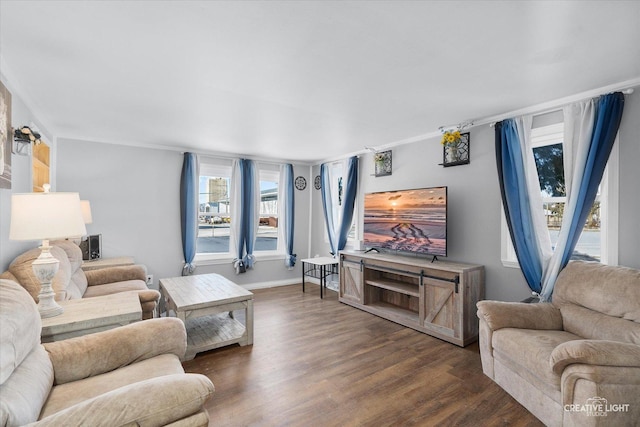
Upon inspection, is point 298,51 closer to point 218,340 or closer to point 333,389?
point 333,389

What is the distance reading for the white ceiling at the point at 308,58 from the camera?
1592 millimetres

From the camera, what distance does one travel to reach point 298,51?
6.42ft

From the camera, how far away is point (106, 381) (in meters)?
1.52

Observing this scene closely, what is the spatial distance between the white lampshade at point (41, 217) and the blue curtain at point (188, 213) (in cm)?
292

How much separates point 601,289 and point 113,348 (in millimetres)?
3319

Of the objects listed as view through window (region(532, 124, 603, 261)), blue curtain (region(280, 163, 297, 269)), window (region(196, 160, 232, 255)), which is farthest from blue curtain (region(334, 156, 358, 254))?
view through window (region(532, 124, 603, 261))

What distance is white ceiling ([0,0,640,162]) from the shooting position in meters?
1.59

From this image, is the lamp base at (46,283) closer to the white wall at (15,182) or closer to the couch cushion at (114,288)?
the white wall at (15,182)

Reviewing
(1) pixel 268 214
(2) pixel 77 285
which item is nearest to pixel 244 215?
(1) pixel 268 214

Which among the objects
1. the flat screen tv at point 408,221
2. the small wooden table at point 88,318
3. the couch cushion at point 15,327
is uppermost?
the flat screen tv at point 408,221

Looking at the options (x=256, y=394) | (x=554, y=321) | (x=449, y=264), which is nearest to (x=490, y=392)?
(x=554, y=321)

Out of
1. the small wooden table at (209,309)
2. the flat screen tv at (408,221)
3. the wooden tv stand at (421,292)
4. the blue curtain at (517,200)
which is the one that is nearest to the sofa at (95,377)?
the small wooden table at (209,309)

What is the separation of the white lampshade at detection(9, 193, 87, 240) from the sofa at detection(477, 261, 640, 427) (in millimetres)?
3048

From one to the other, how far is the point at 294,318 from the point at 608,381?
297cm
